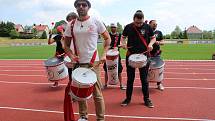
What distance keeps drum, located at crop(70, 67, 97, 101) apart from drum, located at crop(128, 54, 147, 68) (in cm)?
196

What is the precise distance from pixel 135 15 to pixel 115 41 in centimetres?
224

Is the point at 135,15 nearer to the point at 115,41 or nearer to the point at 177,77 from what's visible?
the point at 115,41

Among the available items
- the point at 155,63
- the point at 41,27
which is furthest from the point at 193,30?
the point at 155,63

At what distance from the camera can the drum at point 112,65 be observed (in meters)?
9.09

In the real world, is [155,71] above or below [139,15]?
below

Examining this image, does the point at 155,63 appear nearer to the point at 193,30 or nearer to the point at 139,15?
the point at 139,15

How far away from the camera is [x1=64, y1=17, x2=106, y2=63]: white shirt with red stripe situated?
5.46m

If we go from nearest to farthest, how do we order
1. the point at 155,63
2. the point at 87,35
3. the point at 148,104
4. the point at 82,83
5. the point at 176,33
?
the point at 82,83 < the point at 87,35 < the point at 148,104 < the point at 155,63 < the point at 176,33

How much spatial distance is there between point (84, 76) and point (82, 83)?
19 centimetres

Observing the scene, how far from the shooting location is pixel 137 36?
292 inches

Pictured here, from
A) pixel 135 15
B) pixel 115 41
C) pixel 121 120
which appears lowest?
pixel 121 120

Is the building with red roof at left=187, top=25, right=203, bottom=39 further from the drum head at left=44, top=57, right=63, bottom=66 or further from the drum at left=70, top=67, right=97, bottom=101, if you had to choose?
the drum at left=70, top=67, right=97, bottom=101

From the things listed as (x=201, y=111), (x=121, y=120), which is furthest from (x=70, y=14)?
(x=201, y=111)

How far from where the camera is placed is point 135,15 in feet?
24.0
